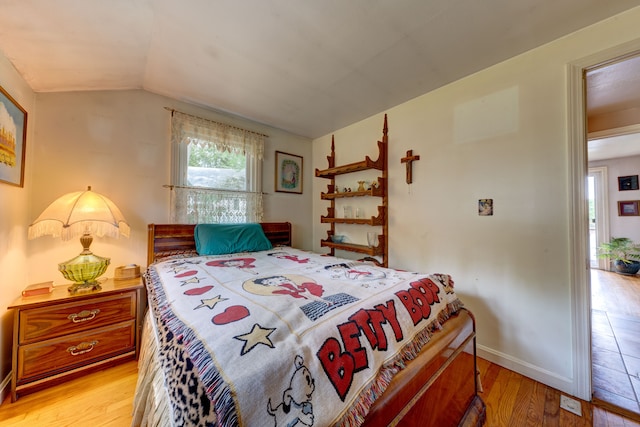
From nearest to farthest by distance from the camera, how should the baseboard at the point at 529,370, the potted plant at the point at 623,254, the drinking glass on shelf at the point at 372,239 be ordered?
the baseboard at the point at 529,370
the drinking glass on shelf at the point at 372,239
the potted plant at the point at 623,254

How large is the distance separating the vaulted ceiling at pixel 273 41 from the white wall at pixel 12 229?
0.42 feet

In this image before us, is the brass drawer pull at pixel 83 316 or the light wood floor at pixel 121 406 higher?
the brass drawer pull at pixel 83 316

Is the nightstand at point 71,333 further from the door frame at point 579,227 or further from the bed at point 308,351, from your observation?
the door frame at point 579,227

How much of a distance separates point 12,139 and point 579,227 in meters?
3.75

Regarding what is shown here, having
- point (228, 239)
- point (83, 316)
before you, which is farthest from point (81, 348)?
point (228, 239)

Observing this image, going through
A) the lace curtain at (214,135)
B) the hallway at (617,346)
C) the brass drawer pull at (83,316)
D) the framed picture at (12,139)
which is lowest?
the hallway at (617,346)

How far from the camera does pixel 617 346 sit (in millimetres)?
2020

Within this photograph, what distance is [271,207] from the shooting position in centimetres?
312

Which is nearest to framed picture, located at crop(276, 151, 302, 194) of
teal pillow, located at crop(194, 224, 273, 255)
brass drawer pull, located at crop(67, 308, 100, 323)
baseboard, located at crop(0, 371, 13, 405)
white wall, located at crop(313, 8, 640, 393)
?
teal pillow, located at crop(194, 224, 273, 255)

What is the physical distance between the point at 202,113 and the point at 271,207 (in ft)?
4.40

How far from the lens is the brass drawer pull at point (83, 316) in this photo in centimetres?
157

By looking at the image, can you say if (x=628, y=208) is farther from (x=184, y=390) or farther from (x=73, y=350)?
(x=73, y=350)

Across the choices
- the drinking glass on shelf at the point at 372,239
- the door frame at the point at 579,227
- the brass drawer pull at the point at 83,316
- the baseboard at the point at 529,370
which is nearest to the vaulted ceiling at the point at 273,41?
the door frame at the point at 579,227

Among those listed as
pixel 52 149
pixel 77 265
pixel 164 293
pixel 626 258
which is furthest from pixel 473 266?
pixel 626 258
